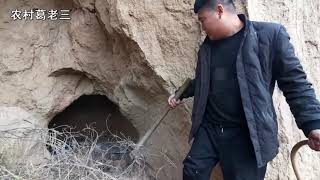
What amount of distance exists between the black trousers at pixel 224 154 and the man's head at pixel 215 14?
0.39 metres

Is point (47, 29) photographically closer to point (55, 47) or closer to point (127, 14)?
Result: point (55, 47)

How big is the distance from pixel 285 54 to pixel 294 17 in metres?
0.74

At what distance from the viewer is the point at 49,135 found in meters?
2.59

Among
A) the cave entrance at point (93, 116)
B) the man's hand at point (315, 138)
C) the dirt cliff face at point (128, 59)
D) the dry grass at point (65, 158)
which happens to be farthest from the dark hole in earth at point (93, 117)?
the man's hand at point (315, 138)

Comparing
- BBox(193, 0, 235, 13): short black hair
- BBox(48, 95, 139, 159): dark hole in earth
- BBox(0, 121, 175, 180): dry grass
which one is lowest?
BBox(48, 95, 139, 159): dark hole in earth

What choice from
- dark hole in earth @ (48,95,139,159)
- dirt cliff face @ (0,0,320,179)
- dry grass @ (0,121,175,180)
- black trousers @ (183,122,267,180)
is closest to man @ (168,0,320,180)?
black trousers @ (183,122,267,180)

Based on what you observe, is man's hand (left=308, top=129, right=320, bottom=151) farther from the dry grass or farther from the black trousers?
the dry grass

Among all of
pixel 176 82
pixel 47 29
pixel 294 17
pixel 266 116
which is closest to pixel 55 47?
pixel 47 29

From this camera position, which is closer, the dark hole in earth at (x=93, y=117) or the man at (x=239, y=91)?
the man at (x=239, y=91)

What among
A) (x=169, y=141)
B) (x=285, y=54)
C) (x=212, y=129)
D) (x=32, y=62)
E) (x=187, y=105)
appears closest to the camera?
(x=285, y=54)

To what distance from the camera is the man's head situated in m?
1.78

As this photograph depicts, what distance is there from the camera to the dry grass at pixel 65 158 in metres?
2.28

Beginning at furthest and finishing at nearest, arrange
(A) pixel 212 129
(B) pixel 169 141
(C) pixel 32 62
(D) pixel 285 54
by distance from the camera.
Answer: (C) pixel 32 62 < (B) pixel 169 141 < (A) pixel 212 129 < (D) pixel 285 54

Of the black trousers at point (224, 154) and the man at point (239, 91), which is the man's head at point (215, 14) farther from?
the black trousers at point (224, 154)
